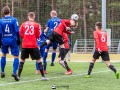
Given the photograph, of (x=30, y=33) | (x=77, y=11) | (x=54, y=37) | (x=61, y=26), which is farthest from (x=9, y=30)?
(x=77, y=11)

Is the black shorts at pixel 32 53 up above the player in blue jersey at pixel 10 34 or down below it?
below

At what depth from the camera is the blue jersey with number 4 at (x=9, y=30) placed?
38.1 feet

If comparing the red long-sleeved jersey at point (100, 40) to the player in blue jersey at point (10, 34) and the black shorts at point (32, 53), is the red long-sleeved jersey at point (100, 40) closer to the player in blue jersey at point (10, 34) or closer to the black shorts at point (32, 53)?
the black shorts at point (32, 53)

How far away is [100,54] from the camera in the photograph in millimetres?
12336

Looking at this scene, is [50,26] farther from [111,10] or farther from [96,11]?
[96,11]

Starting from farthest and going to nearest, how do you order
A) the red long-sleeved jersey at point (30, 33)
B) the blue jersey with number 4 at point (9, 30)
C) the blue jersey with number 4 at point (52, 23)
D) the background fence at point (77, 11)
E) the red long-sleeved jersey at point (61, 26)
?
the background fence at point (77, 11) → the blue jersey with number 4 at point (52, 23) → the red long-sleeved jersey at point (61, 26) → the blue jersey with number 4 at point (9, 30) → the red long-sleeved jersey at point (30, 33)

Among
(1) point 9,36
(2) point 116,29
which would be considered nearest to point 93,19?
(2) point 116,29

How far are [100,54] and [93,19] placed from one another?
33.7m

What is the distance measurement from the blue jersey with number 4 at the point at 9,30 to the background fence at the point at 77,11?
79.6 ft

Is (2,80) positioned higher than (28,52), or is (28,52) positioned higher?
(28,52)

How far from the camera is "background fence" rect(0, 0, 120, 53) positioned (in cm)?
3841

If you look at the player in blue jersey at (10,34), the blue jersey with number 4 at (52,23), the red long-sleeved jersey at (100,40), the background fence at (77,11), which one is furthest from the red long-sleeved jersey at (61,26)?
the background fence at (77,11)

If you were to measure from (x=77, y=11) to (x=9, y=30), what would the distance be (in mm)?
33254

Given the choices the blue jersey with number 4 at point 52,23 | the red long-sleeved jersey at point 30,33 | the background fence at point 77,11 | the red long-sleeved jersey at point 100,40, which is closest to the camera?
the red long-sleeved jersey at point 30,33
